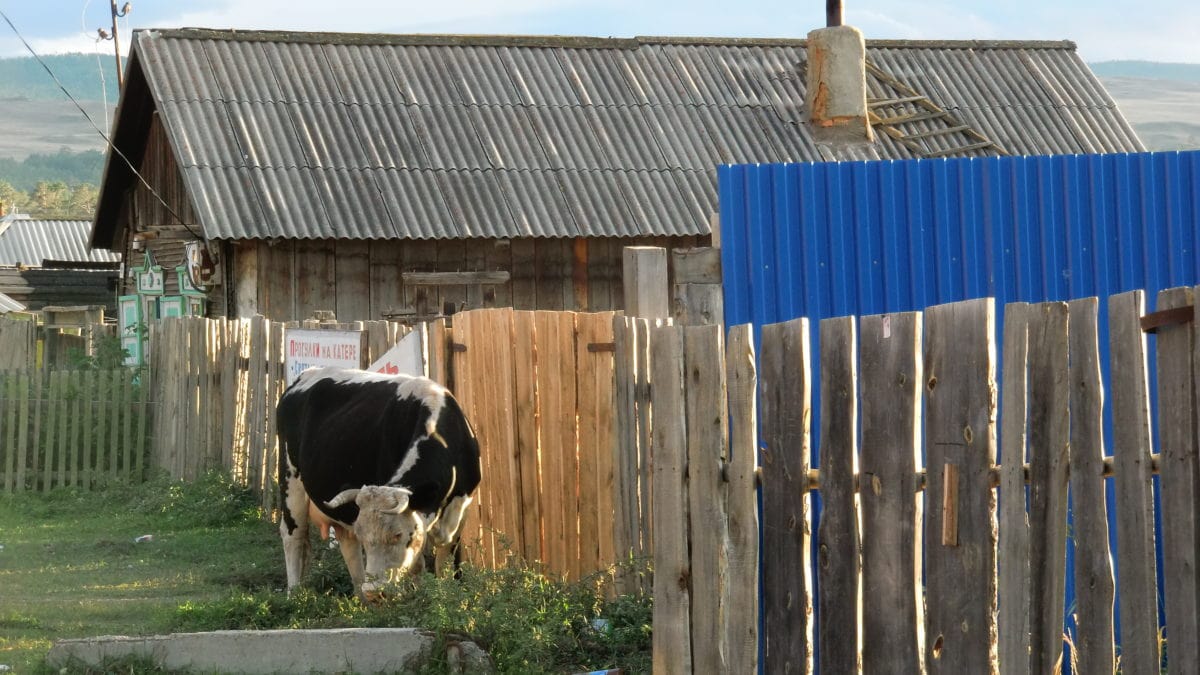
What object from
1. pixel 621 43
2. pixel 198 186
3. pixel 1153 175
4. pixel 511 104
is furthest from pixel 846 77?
pixel 1153 175

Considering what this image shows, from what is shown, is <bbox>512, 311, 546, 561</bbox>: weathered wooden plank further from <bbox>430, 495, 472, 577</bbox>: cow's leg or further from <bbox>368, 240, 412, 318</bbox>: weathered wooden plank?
<bbox>368, 240, 412, 318</bbox>: weathered wooden plank

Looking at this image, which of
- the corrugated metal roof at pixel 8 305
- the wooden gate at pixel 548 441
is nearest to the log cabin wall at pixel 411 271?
the wooden gate at pixel 548 441

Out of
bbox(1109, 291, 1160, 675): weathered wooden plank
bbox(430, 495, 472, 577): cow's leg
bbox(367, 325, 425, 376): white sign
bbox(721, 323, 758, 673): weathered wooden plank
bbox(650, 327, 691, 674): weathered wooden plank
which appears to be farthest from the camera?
bbox(367, 325, 425, 376): white sign

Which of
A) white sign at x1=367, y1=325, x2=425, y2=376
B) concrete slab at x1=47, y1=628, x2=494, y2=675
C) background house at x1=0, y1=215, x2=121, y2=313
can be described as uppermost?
background house at x1=0, y1=215, x2=121, y2=313

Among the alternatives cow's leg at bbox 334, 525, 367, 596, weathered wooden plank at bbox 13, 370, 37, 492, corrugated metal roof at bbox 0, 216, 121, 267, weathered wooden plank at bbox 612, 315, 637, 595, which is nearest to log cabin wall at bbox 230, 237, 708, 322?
weathered wooden plank at bbox 13, 370, 37, 492

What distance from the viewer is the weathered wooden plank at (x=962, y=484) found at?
15.1 feet

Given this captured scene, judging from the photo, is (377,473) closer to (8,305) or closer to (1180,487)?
(1180,487)

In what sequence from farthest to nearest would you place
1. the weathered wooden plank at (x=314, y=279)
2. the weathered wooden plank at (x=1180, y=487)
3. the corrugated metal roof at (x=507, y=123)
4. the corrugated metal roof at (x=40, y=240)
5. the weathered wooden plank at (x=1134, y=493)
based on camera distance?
the corrugated metal roof at (x=40, y=240) < the corrugated metal roof at (x=507, y=123) < the weathered wooden plank at (x=314, y=279) < the weathered wooden plank at (x=1134, y=493) < the weathered wooden plank at (x=1180, y=487)

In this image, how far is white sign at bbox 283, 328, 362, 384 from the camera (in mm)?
10758

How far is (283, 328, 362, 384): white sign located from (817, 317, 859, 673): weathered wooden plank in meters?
6.23

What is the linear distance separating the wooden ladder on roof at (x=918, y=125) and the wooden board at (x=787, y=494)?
57.2ft

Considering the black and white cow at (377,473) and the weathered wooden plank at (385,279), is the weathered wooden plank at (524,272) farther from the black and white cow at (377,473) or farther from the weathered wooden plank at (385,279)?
the black and white cow at (377,473)

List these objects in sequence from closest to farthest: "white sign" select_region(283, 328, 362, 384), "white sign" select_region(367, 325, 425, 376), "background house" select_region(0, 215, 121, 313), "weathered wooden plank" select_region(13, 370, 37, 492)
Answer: "white sign" select_region(367, 325, 425, 376)
"white sign" select_region(283, 328, 362, 384)
"weathered wooden plank" select_region(13, 370, 37, 492)
"background house" select_region(0, 215, 121, 313)

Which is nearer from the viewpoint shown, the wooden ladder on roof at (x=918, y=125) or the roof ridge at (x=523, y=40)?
the roof ridge at (x=523, y=40)
